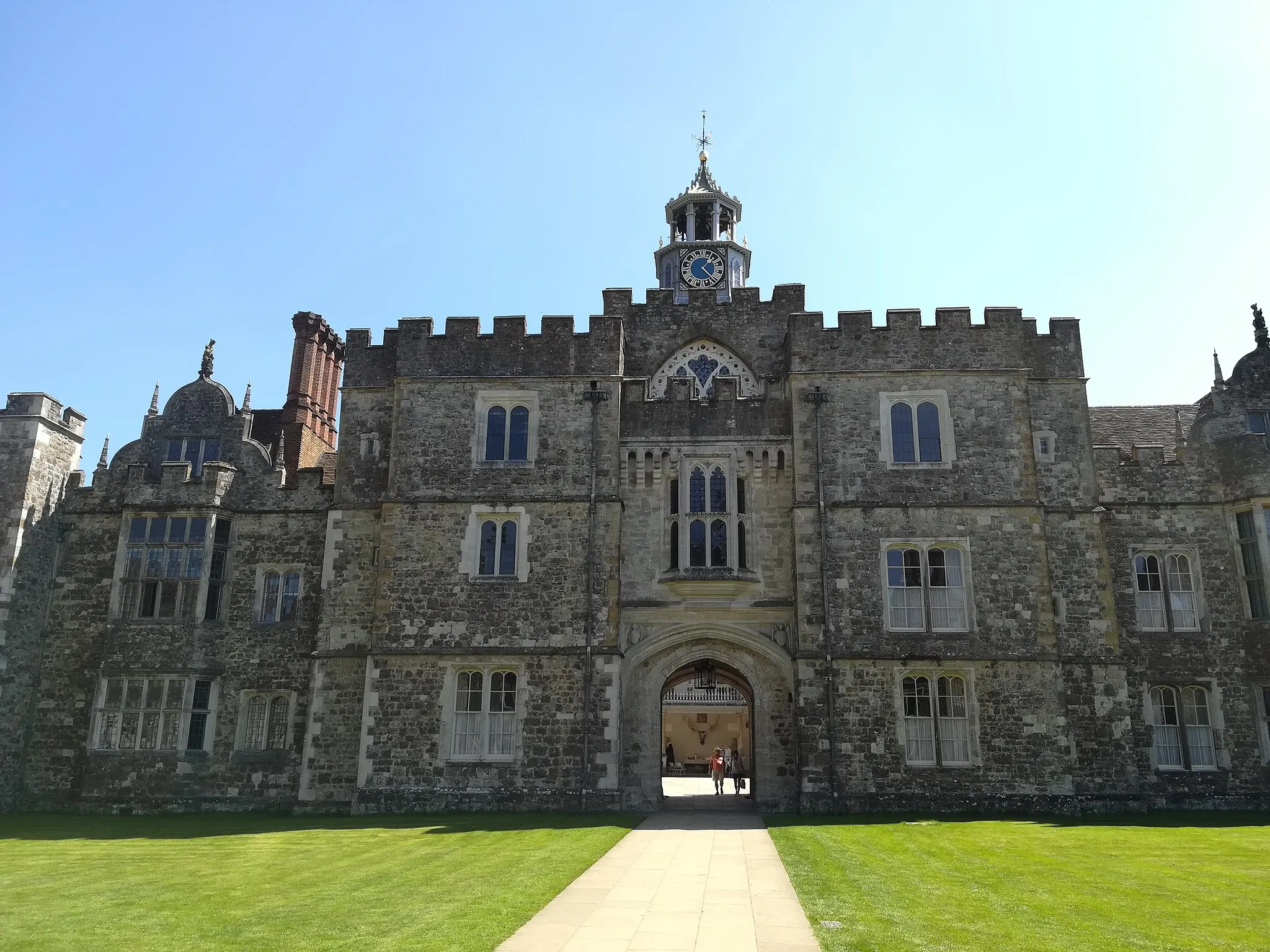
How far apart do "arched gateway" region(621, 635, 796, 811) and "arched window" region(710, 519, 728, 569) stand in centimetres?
165

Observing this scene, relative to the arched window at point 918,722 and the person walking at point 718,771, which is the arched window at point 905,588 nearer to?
the arched window at point 918,722

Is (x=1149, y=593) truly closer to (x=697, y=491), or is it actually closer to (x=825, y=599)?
(x=825, y=599)

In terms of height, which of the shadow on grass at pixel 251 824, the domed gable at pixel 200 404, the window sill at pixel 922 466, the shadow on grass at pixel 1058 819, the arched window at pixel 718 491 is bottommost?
the shadow on grass at pixel 251 824

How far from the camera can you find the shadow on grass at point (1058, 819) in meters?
21.5

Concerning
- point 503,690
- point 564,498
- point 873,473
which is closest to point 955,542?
point 873,473

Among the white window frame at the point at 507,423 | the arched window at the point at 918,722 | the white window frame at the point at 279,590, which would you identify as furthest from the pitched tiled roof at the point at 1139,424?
the white window frame at the point at 279,590

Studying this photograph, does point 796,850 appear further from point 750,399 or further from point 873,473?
point 750,399

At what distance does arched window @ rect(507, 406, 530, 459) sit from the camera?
87.4ft

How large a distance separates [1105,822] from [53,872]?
20.0 meters

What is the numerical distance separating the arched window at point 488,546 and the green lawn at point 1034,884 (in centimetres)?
948

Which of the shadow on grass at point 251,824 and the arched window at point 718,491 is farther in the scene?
the arched window at point 718,491

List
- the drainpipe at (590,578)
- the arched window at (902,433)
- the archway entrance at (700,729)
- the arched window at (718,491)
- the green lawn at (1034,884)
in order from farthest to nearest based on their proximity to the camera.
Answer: the archway entrance at (700,729), the arched window at (718,491), the arched window at (902,433), the drainpipe at (590,578), the green lawn at (1034,884)

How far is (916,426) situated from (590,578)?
9.10 m

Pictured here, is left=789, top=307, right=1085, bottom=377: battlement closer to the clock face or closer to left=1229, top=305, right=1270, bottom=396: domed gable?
left=1229, top=305, right=1270, bottom=396: domed gable
